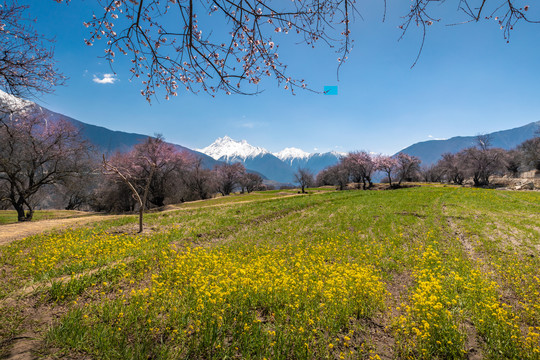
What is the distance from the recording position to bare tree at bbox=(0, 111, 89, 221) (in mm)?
21391

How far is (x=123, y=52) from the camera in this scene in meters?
4.89

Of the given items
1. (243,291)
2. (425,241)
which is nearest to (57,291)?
(243,291)

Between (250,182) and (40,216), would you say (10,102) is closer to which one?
(40,216)

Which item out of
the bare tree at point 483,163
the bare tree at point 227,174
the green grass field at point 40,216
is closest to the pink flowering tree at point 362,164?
the bare tree at point 483,163

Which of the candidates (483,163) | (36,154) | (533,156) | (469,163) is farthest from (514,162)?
(36,154)

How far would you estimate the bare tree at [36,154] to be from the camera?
70.2 ft

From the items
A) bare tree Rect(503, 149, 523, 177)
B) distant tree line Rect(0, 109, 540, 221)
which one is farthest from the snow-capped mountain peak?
bare tree Rect(503, 149, 523, 177)

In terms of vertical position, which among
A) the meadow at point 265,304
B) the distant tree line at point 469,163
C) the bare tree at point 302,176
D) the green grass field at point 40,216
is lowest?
the green grass field at point 40,216

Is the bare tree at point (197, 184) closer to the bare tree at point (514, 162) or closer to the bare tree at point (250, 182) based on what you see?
the bare tree at point (250, 182)

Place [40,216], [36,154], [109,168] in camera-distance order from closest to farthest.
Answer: [109,168]
[36,154]
[40,216]

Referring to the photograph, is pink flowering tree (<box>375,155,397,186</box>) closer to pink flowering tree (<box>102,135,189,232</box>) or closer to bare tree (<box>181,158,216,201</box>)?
bare tree (<box>181,158,216,201</box>)

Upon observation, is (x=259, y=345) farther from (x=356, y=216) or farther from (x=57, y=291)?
(x=356, y=216)

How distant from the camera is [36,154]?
73.8 ft

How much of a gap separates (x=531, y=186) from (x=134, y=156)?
282 feet
